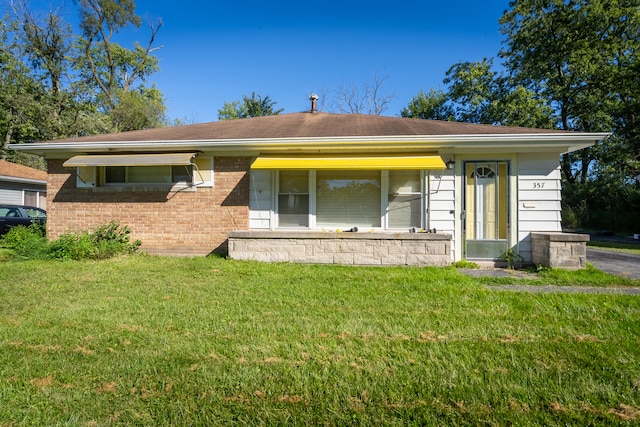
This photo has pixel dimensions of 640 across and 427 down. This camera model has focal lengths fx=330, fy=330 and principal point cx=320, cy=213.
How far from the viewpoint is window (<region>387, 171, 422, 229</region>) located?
8445mm

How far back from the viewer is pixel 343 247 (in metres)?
7.85

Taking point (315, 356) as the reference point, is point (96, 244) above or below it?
above

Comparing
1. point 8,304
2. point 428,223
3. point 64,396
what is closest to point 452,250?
point 428,223

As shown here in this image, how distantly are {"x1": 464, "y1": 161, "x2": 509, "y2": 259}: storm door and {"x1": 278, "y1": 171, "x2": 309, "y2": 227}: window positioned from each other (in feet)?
13.4

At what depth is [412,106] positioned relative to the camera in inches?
1449

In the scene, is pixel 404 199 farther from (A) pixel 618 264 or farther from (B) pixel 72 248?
(B) pixel 72 248

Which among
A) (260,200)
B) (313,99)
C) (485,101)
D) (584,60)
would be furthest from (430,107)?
(260,200)

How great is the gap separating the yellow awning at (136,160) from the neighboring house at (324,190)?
3cm

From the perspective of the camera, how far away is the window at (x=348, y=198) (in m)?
8.53

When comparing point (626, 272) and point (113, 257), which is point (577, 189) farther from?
point (113, 257)

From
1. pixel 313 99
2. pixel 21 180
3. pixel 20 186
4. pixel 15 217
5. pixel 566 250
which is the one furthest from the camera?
pixel 20 186

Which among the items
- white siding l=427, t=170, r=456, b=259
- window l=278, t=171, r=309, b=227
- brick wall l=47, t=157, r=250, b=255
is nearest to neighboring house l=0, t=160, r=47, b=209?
brick wall l=47, t=157, r=250, b=255

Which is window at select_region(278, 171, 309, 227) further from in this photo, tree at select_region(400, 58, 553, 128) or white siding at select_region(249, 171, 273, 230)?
tree at select_region(400, 58, 553, 128)

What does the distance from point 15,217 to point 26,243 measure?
6633mm
